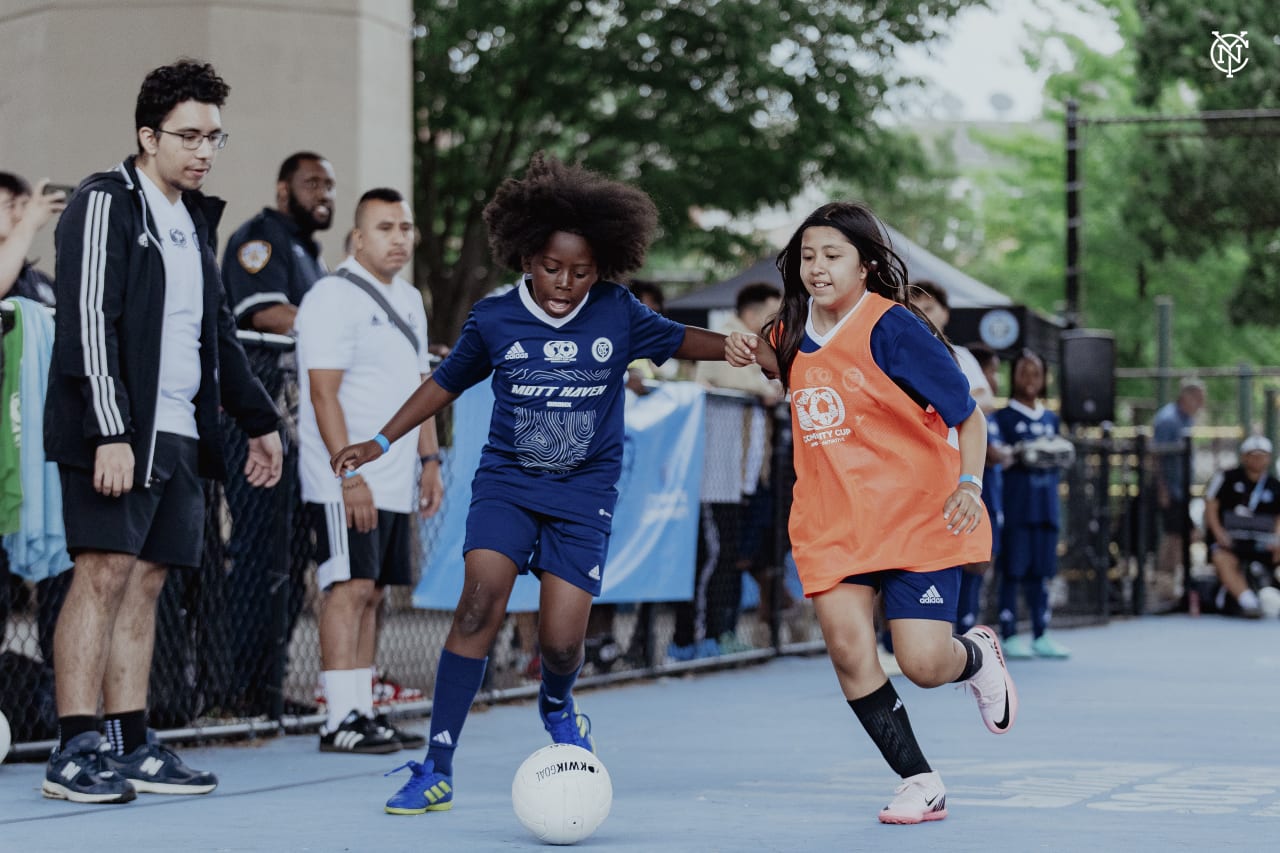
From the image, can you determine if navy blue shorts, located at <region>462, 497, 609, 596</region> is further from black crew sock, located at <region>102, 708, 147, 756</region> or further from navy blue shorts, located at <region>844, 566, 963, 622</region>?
black crew sock, located at <region>102, 708, 147, 756</region>

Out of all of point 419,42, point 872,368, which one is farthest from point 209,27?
point 872,368

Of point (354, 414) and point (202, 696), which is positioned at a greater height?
point (354, 414)

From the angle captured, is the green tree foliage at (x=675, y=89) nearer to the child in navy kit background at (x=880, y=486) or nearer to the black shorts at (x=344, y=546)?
the black shorts at (x=344, y=546)

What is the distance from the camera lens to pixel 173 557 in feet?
19.2

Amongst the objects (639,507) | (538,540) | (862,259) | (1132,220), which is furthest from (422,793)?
(1132,220)

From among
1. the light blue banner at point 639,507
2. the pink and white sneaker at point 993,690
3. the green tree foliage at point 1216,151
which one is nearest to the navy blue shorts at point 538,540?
the pink and white sneaker at point 993,690

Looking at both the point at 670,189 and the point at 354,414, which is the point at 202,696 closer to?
the point at 354,414

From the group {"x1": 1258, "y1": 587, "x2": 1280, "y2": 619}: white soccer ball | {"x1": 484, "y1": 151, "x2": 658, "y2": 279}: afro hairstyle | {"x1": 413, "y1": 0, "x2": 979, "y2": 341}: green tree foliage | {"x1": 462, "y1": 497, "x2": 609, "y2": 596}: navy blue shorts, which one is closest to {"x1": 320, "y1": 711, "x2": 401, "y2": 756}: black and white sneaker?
{"x1": 462, "y1": 497, "x2": 609, "y2": 596}: navy blue shorts

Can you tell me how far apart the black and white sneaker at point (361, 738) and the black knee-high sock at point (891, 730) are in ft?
7.41

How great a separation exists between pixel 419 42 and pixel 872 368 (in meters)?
13.8

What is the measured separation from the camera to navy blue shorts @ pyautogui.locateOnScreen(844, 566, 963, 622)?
5457mm

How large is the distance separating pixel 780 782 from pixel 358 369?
2.28 metres

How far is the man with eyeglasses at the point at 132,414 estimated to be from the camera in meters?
5.54

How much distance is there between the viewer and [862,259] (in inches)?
219
